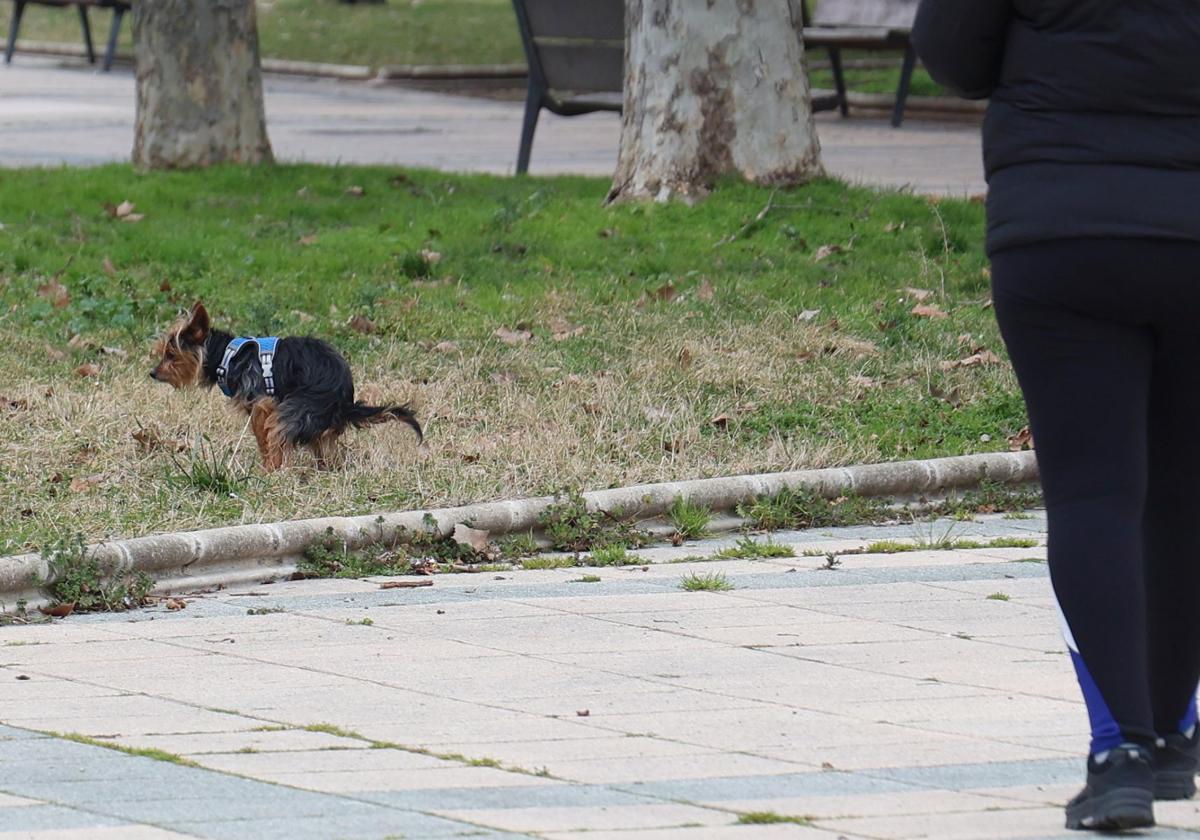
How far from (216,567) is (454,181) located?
7127mm

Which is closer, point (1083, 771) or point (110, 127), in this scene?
point (1083, 771)

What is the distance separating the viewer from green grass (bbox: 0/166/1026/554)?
7.09 metres

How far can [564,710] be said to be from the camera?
4555mm

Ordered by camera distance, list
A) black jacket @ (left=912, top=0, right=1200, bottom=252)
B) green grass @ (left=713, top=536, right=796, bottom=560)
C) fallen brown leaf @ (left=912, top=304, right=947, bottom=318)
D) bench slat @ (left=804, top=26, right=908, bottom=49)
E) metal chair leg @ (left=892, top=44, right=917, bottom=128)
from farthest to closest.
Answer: metal chair leg @ (left=892, top=44, right=917, bottom=128), bench slat @ (left=804, top=26, right=908, bottom=49), fallen brown leaf @ (left=912, top=304, right=947, bottom=318), green grass @ (left=713, top=536, right=796, bottom=560), black jacket @ (left=912, top=0, right=1200, bottom=252)

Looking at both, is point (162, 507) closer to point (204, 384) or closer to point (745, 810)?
point (204, 384)

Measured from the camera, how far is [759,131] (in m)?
11.6

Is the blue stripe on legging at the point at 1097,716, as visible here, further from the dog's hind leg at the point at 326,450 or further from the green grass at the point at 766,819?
the dog's hind leg at the point at 326,450

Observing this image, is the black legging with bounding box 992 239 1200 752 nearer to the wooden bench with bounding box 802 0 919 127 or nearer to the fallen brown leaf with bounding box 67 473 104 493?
the fallen brown leaf with bounding box 67 473 104 493

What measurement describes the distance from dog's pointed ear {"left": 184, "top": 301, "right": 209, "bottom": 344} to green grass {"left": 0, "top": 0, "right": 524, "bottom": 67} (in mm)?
16993

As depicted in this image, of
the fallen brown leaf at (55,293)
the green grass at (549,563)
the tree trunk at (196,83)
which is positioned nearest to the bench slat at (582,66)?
the tree trunk at (196,83)

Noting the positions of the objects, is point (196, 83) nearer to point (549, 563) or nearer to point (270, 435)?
point (270, 435)

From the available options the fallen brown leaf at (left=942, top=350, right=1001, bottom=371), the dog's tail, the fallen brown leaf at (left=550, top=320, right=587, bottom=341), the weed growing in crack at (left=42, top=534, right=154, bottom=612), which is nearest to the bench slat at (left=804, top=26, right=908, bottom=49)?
the fallen brown leaf at (left=550, top=320, right=587, bottom=341)

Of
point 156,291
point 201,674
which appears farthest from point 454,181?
point 201,674

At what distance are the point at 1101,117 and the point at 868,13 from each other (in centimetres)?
1576
